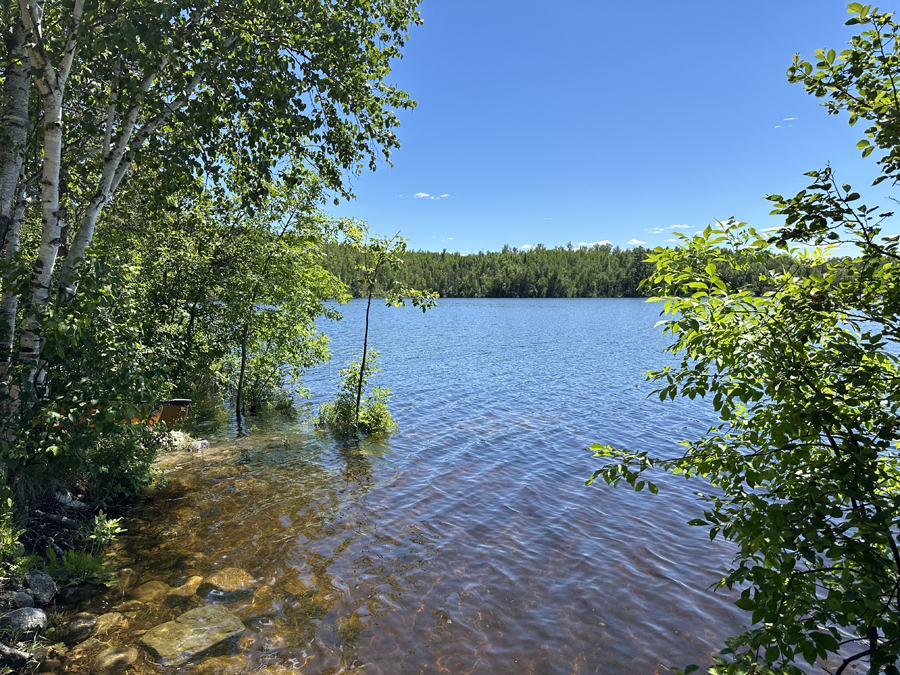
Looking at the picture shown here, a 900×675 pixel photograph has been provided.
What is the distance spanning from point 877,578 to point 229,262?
16212mm

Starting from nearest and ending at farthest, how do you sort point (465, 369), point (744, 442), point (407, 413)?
point (744, 442) → point (407, 413) → point (465, 369)

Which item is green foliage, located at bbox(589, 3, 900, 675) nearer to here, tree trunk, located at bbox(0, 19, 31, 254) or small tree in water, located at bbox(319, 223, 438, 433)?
tree trunk, located at bbox(0, 19, 31, 254)

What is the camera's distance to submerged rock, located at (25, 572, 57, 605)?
609 cm

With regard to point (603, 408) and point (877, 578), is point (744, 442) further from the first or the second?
point (603, 408)

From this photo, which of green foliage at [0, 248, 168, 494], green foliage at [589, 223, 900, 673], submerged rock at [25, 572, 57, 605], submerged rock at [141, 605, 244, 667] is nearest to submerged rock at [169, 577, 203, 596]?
submerged rock at [141, 605, 244, 667]

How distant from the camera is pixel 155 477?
32.4ft

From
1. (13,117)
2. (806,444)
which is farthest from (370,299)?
(806,444)

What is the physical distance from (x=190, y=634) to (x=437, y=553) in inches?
158

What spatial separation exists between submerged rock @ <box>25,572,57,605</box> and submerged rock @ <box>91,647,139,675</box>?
1.21 meters

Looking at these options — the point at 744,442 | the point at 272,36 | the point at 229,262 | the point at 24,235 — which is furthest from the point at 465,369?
the point at 744,442

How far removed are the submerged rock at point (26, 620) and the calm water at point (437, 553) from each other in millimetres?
860

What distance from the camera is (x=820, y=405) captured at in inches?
123

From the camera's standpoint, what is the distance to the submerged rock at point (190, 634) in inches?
228

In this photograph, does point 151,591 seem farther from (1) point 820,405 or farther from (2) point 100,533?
(1) point 820,405
